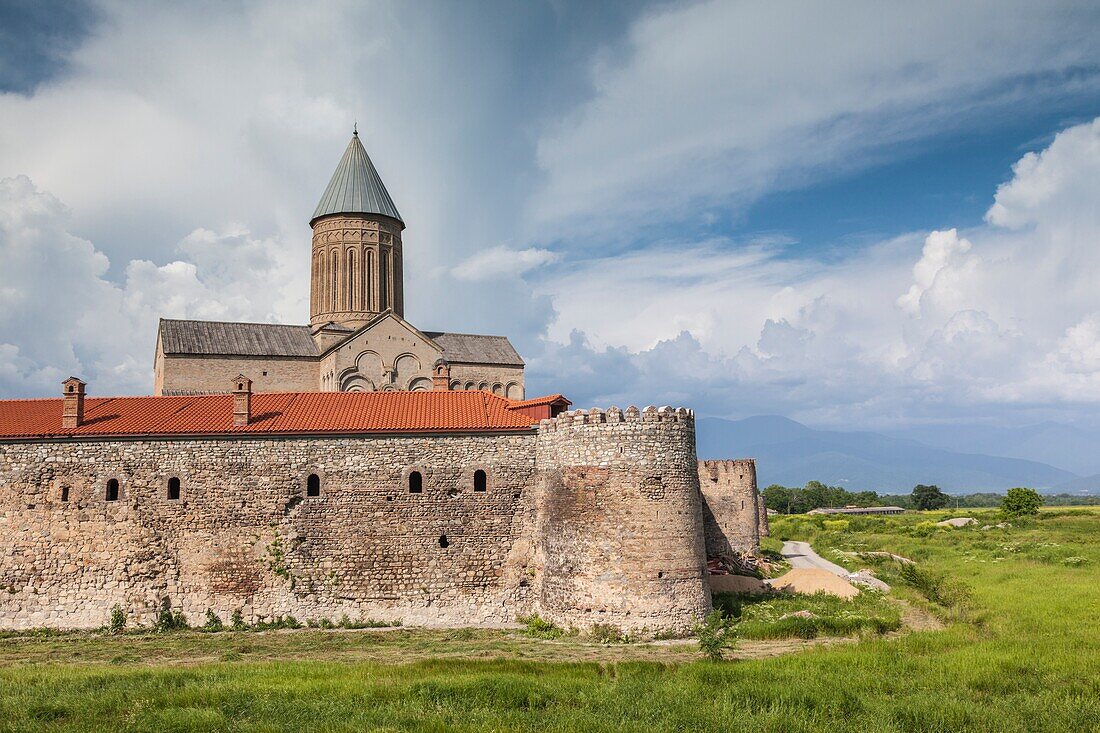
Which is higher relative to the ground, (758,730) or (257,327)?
(257,327)

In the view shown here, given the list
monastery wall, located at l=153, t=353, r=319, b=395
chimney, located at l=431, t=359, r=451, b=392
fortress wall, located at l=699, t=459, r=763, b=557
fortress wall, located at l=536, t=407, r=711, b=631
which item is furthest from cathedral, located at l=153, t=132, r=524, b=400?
fortress wall, located at l=536, t=407, r=711, b=631

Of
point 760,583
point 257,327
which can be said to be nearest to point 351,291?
point 257,327

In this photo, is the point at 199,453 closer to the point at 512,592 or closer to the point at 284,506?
the point at 284,506

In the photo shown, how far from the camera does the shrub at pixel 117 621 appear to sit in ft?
64.1

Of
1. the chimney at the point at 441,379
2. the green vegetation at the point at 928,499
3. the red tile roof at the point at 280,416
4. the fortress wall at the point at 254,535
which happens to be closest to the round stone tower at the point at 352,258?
the chimney at the point at 441,379

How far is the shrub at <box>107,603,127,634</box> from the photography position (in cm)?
1953

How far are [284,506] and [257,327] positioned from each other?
18.2m

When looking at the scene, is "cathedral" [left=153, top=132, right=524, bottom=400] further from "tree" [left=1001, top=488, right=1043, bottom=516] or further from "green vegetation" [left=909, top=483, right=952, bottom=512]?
"green vegetation" [left=909, top=483, right=952, bottom=512]

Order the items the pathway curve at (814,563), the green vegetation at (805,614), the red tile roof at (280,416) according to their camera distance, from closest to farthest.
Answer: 1. the green vegetation at (805,614)
2. the red tile roof at (280,416)
3. the pathway curve at (814,563)

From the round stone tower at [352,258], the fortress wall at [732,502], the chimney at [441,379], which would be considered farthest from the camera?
the round stone tower at [352,258]

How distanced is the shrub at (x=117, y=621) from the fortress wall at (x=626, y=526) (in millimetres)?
9770

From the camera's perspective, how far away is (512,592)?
20.5m

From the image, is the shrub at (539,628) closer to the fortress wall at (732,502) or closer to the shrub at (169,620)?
the shrub at (169,620)

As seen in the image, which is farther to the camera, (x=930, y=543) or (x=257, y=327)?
(x=930, y=543)
